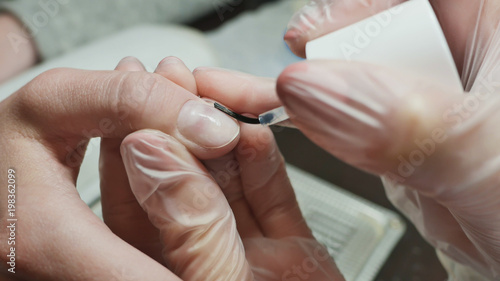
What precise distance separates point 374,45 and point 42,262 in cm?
45

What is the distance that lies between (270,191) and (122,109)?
273 millimetres

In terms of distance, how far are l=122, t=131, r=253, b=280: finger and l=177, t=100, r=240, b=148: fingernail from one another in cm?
2

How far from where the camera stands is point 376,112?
35 centimetres

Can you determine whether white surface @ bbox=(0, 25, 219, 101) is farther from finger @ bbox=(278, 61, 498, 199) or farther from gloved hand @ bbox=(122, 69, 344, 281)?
finger @ bbox=(278, 61, 498, 199)

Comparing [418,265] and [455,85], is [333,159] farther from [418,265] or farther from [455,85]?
[455,85]

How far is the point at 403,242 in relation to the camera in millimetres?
825

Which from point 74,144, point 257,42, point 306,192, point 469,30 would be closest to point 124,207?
point 74,144

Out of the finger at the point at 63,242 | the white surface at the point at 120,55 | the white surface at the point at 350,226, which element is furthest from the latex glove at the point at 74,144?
the white surface at the point at 350,226

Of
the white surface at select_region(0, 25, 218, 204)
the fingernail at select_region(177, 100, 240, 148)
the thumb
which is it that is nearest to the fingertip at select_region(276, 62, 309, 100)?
the thumb

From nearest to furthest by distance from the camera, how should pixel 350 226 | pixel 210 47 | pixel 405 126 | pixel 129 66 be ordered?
pixel 405 126 < pixel 129 66 < pixel 350 226 < pixel 210 47

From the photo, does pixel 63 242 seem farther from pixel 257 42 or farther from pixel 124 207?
pixel 257 42

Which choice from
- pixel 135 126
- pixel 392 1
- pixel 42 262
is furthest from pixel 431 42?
pixel 42 262

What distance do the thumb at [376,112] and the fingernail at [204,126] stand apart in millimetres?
115

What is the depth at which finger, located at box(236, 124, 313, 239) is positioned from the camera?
579 mm
